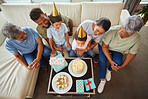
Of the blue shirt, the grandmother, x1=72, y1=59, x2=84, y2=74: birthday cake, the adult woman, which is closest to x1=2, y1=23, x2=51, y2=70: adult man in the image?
the blue shirt

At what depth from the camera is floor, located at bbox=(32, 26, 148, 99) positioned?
183cm

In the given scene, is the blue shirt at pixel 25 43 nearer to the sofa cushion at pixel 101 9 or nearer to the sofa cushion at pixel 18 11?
the sofa cushion at pixel 18 11

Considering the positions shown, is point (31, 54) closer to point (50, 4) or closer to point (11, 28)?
point (11, 28)

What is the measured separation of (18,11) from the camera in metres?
1.99

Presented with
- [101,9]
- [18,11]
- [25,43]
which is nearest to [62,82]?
[25,43]

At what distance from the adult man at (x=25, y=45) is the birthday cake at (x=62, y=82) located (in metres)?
0.49

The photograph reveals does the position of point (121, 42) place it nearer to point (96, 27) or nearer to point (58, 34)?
point (96, 27)

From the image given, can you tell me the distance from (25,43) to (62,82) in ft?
2.80

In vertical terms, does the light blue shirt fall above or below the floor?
above

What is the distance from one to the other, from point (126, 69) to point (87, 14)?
1.41 meters

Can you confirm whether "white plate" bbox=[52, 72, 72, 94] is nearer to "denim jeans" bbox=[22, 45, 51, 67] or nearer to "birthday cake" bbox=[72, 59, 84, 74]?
"birthday cake" bbox=[72, 59, 84, 74]

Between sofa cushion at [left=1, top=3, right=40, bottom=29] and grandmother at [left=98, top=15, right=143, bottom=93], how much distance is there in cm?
157

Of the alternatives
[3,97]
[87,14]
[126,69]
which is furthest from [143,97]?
[3,97]

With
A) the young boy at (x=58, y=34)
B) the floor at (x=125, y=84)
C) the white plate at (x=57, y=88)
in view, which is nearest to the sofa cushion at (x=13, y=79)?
the floor at (x=125, y=84)
